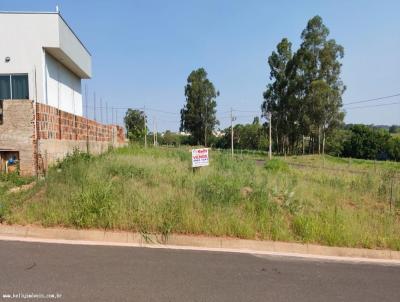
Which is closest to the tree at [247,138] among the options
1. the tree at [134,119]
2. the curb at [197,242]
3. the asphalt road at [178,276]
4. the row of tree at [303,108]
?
the row of tree at [303,108]

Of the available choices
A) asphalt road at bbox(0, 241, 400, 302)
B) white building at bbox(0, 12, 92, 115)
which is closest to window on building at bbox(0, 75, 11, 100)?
white building at bbox(0, 12, 92, 115)

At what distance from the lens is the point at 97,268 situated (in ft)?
15.0

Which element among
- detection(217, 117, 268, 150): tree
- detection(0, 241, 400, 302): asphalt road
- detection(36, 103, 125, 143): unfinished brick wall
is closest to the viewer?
detection(0, 241, 400, 302): asphalt road

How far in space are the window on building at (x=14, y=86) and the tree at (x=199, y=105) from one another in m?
47.9

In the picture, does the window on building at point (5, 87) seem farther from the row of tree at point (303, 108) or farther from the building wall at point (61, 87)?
the row of tree at point (303, 108)

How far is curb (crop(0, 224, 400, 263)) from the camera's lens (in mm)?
5898

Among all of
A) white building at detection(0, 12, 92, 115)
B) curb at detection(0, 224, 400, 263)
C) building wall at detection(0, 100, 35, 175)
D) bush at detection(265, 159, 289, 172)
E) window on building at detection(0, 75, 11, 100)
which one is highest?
white building at detection(0, 12, 92, 115)

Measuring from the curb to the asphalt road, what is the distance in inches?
15.3

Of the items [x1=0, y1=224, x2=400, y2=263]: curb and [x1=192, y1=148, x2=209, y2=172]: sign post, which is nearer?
[x1=0, y1=224, x2=400, y2=263]: curb

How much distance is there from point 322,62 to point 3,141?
4414cm

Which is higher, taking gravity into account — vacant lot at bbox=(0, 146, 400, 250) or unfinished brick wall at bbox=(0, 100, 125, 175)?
unfinished brick wall at bbox=(0, 100, 125, 175)

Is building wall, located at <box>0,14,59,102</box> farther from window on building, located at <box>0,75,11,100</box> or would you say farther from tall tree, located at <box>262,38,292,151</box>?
tall tree, located at <box>262,38,292,151</box>

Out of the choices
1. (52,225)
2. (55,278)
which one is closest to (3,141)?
(52,225)

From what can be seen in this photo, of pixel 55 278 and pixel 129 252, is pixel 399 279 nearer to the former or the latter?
pixel 129 252
